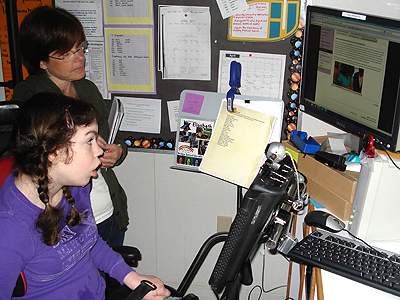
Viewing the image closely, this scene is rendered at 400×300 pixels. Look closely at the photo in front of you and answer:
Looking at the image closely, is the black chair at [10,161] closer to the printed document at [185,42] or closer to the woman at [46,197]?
the woman at [46,197]

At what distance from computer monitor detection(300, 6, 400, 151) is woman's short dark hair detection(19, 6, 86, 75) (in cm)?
95

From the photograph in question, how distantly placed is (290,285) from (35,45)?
164 cm

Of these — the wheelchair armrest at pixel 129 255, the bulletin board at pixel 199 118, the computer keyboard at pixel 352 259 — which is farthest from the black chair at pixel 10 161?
the bulletin board at pixel 199 118

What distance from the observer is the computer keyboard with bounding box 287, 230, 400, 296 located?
97 cm

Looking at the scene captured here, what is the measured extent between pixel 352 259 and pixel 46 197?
2.91 ft

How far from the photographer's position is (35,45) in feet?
4.53

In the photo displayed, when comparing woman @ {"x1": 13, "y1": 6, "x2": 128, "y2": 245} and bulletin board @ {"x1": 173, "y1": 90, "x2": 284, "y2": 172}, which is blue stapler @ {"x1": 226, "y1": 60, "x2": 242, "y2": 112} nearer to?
bulletin board @ {"x1": 173, "y1": 90, "x2": 284, "y2": 172}

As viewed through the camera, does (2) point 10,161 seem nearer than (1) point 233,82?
Yes

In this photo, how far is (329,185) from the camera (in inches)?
52.4

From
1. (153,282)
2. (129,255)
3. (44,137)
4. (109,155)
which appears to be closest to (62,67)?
(109,155)

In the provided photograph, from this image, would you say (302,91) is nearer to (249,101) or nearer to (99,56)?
(249,101)

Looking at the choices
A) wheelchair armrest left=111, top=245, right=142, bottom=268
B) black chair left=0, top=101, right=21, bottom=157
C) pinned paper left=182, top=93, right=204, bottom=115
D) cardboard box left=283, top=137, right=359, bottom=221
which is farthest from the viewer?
pinned paper left=182, top=93, right=204, bottom=115

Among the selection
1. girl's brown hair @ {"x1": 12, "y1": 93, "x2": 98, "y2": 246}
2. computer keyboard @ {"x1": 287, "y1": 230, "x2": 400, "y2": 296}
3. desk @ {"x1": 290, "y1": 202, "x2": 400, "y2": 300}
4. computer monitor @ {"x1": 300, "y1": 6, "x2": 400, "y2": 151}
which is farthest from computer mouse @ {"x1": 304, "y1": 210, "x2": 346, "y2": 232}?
girl's brown hair @ {"x1": 12, "y1": 93, "x2": 98, "y2": 246}

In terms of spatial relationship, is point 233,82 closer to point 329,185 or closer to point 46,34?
point 329,185
